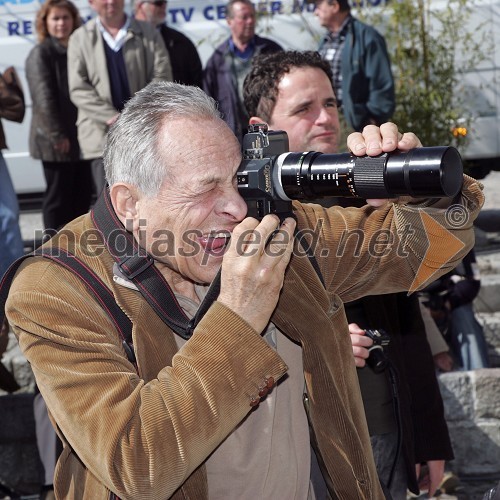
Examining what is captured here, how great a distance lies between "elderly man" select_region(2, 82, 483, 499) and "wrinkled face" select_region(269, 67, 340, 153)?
81 centimetres

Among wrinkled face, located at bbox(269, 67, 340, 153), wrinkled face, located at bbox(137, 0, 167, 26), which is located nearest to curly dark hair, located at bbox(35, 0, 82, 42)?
wrinkled face, located at bbox(137, 0, 167, 26)

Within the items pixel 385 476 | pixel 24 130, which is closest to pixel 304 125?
pixel 385 476

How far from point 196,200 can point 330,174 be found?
304 millimetres

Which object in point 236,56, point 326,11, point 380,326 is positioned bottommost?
point 380,326

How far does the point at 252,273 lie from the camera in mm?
1992

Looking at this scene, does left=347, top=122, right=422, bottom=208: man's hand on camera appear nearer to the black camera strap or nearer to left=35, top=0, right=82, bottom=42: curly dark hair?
the black camera strap

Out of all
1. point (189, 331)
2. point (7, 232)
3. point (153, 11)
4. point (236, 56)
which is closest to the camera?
point (189, 331)

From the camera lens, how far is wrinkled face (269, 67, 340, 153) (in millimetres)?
3230

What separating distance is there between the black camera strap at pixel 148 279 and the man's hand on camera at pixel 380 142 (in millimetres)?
422

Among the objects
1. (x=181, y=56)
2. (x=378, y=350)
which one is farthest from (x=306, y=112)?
(x=181, y=56)

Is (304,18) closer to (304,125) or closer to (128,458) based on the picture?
(304,125)

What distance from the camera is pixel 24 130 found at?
25.1 ft

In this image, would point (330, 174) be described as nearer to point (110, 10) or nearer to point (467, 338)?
point (467, 338)

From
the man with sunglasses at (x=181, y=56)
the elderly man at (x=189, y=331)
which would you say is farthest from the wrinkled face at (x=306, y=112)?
the man with sunglasses at (x=181, y=56)
